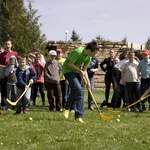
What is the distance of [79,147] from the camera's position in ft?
22.8

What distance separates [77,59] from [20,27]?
2427 centimetres

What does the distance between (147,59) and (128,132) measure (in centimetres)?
549

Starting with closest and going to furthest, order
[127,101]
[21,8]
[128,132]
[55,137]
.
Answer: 1. [55,137]
2. [128,132]
3. [127,101]
4. [21,8]

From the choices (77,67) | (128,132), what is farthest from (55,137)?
(77,67)

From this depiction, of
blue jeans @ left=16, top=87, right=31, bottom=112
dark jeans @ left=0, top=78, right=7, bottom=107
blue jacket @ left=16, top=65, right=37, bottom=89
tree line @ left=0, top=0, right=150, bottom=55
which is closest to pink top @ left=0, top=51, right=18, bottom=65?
dark jeans @ left=0, top=78, right=7, bottom=107

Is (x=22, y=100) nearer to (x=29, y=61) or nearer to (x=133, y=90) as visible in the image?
(x=29, y=61)

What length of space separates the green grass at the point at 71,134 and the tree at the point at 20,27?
73.4ft

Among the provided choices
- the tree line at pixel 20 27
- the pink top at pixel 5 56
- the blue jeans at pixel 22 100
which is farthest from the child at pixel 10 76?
the tree line at pixel 20 27

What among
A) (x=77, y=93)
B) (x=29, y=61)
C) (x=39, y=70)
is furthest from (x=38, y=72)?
(x=77, y=93)

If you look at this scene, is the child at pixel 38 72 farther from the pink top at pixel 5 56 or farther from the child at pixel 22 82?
the child at pixel 22 82

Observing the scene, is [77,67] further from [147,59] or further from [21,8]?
[21,8]

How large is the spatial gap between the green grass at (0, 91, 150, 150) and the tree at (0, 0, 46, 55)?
73.4ft

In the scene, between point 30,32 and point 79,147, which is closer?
point 79,147

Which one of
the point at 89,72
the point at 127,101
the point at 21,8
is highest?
the point at 21,8
